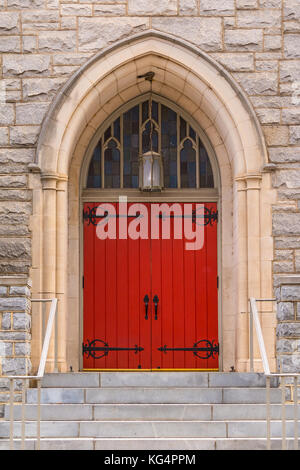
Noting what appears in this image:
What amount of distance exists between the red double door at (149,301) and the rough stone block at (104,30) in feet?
6.60

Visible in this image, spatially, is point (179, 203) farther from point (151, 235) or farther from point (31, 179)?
point (31, 179)

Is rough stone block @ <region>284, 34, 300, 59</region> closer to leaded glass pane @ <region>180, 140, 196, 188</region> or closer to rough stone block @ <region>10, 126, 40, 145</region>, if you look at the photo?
leaded glass pane @ <region>180, 140, 196, 188</region>

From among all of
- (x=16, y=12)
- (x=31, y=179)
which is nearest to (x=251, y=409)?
(x=31, y=179)

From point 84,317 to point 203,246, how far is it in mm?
1689

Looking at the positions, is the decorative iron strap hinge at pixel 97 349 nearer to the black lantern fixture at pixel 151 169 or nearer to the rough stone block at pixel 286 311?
the black lantern fixture at pixel 151 169

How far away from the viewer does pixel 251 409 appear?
8.23m

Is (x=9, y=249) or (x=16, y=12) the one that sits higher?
(x=16, y=12)

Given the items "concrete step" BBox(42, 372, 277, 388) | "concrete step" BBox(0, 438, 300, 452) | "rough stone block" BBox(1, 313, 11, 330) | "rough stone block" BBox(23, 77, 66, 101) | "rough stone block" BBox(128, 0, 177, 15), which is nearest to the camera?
"concrete step" BBox(0, 438, 300, 452)

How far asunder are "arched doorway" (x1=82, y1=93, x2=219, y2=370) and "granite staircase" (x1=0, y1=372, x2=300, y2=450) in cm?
162

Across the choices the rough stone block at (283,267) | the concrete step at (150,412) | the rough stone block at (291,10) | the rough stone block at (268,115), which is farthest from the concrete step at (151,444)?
the rough stone block at (291,10)

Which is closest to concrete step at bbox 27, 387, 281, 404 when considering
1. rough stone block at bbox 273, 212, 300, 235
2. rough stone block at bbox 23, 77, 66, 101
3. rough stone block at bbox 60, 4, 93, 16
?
rough stone block at bbox 273, 212, 300, 235

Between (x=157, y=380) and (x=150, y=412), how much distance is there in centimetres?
77

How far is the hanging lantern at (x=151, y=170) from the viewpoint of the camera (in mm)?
10523

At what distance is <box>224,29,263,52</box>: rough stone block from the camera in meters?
10.2
